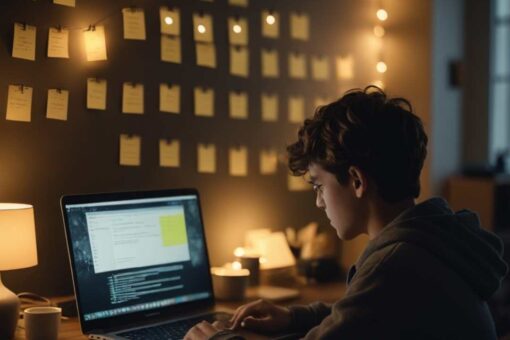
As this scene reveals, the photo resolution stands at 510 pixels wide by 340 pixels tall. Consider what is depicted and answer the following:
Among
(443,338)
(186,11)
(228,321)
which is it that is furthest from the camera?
(186,11)

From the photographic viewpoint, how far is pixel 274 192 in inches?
103

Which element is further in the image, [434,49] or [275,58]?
[434,49]

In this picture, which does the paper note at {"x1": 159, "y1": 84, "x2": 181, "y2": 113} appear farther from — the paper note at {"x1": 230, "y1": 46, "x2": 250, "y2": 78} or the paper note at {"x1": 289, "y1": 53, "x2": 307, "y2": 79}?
the paper note at {"x1": 289, "y1": 53, "x2": 307, "y2": 79}

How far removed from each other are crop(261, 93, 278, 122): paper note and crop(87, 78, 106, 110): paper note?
0.67 metres

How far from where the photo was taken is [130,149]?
2139 millimetres

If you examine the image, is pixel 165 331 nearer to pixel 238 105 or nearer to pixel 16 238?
pixel 16 238

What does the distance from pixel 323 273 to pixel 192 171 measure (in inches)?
23.1

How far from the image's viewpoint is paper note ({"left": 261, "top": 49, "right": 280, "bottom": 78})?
8.28 ft

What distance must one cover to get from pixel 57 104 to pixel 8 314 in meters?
0.63

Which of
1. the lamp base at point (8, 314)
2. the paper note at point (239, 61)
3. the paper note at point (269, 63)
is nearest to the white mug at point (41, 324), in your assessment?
the lamp base at point (8, 314)

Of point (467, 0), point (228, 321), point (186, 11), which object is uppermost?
point (467, 0)

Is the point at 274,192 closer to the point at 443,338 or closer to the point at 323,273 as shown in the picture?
the point at 323,273

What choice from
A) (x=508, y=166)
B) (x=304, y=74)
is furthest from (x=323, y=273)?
(x=508, y=166)

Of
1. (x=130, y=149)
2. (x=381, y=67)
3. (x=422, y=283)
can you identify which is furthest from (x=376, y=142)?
(x=381, y=67)
